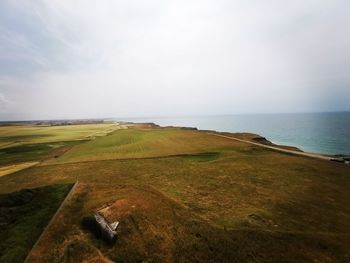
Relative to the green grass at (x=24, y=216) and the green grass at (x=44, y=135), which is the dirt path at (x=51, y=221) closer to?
the green grass at (x=24, y=216)

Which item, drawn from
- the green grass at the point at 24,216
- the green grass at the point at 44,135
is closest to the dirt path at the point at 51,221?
the green grass at the point at 24,216

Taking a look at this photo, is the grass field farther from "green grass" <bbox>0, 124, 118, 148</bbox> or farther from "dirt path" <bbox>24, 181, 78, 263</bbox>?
"green grass" <bbox>0, 124, 118, 148</bbox>

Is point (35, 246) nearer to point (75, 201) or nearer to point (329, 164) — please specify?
point (75, 201)

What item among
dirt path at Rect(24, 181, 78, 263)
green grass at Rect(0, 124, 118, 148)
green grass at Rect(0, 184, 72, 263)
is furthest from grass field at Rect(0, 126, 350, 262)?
green grass at Rect(0, 124, 118, 148)

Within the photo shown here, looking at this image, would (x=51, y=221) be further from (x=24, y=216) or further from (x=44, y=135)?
(x=44, y=135)

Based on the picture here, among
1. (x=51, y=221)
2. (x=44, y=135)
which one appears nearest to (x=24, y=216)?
(x=51, y=221)
